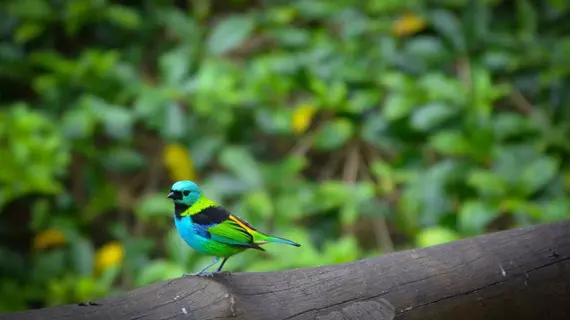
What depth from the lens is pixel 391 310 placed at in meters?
1.40

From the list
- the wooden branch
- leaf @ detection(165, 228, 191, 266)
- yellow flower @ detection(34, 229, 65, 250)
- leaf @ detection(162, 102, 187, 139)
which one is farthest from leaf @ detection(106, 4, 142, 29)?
the wooden branch

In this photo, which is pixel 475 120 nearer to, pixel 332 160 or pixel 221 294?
A: pixel 332 160

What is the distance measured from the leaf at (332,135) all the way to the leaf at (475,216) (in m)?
0.62

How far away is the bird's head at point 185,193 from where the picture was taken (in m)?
1.28

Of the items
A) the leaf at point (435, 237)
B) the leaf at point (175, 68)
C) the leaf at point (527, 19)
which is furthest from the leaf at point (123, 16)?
the leaf at point (527, 19)

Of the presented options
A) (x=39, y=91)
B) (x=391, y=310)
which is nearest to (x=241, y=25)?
(x=39, y=91)

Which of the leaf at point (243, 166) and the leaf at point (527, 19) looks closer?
the leaf at point (243, 166)

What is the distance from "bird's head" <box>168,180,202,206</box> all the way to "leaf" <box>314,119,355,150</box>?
2081 millimetres

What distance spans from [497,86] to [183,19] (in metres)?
1.44

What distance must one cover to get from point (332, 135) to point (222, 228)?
2.12 meters

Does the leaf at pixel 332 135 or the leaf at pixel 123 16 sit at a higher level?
the leaf at pixel 123 16

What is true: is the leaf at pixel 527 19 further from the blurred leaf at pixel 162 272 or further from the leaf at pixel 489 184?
the blurred leaf at pixel 162 272

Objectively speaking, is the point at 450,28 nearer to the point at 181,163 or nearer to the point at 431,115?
the point at 431,115

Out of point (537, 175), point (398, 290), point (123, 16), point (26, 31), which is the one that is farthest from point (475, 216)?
point (26, 31)
